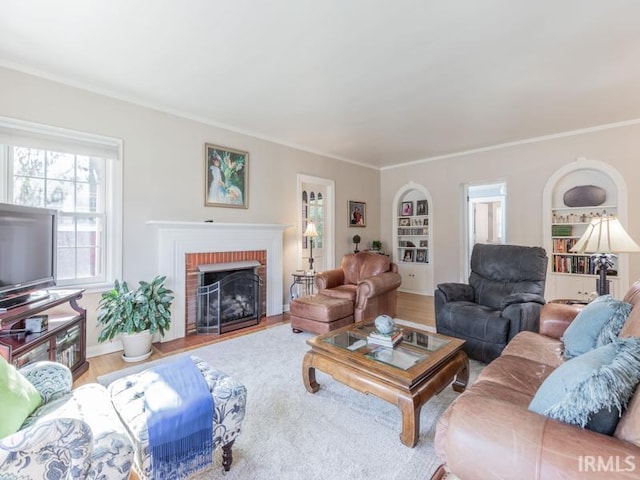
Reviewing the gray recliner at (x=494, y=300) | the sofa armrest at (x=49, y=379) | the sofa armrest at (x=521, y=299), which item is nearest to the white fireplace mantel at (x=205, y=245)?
the sofa armrest at (x=49, y=379)

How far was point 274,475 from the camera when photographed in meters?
1.51

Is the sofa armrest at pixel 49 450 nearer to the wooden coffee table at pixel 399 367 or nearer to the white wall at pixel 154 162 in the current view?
the wooden coffee table at pixel 399 367

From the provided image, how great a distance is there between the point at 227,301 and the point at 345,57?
2.97 metres

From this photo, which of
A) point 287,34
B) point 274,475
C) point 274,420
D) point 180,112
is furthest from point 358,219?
point 274,475

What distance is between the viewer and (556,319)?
7.44 feet

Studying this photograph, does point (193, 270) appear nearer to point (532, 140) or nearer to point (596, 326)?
point (596, 326)

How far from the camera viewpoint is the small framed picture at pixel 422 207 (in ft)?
19.7

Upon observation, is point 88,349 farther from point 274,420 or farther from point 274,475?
point 274,475

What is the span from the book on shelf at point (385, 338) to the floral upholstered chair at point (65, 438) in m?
1.53

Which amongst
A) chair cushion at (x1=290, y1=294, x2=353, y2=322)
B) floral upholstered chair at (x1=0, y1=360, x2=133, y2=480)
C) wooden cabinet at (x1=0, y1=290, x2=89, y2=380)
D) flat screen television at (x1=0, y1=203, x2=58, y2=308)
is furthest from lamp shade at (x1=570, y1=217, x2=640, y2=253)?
flat screen television at (x1=0, y1=203, x2=58, y2=308)

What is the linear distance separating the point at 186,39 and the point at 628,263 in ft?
18.0

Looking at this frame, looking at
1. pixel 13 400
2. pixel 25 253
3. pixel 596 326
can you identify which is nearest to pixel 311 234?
pixel 25 253

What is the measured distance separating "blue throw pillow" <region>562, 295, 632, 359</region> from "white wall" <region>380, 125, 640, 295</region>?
322 cm

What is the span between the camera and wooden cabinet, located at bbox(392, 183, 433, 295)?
19.4 feet
